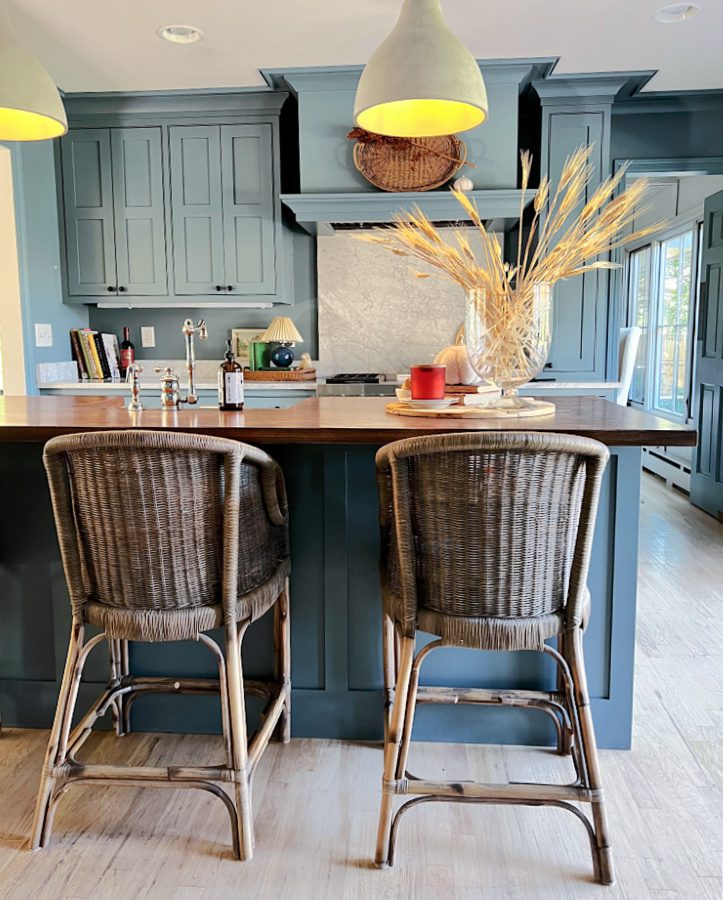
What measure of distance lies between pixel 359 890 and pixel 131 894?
1.54ft

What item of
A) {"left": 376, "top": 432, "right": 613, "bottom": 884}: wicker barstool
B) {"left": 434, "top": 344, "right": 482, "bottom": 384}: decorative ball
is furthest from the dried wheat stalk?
{"left": 376, "top": 432, "right": 613, "bottom": 884}: wicker barstool

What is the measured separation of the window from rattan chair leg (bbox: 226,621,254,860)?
5022 millimetres

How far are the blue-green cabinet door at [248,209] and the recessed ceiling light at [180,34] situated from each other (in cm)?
76

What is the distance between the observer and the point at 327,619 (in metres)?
Result: 2.09

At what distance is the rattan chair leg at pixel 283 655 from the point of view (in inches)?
78.1

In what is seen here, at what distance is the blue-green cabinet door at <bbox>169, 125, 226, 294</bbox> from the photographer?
427 centimetres

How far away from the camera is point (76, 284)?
14.6 ft

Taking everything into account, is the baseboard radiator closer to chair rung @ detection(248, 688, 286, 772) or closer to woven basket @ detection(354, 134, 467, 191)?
woven basket @ detection(354, 134, 467, 191)

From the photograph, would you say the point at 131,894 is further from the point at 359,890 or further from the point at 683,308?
the point at 683,308

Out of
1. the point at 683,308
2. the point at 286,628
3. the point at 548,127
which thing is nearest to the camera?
the point at 286,628

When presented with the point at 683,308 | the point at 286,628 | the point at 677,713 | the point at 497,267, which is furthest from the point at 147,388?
the point at 683,308

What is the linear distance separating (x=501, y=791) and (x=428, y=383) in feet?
3.41

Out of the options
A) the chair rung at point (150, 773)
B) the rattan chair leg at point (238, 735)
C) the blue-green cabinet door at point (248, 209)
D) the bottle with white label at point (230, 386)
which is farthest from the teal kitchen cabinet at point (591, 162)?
the chair rung at point (150, 773)

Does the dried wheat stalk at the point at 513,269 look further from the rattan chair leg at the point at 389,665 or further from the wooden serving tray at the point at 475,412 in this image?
the rattan chair leg at the point at 389,665
